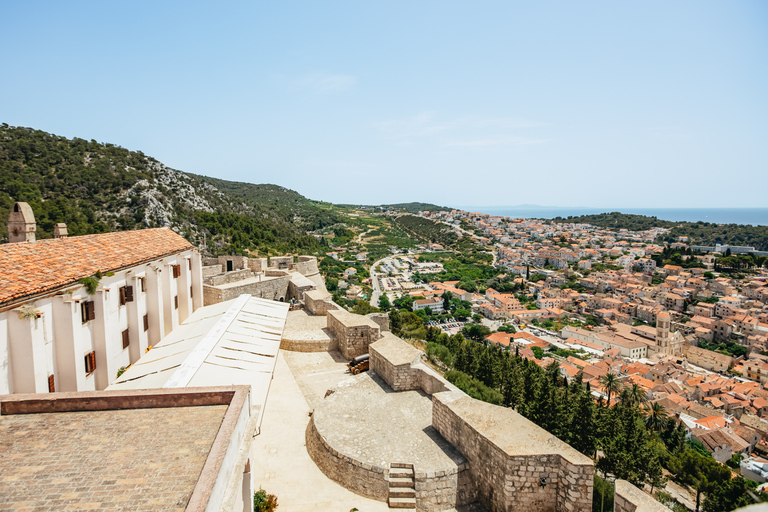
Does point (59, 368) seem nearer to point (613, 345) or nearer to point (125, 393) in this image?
point (125, 393)

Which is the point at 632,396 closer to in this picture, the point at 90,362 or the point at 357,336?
the point at 357,336

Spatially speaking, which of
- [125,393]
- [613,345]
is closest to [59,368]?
[125,393]

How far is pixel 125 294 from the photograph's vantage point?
9.73 meters

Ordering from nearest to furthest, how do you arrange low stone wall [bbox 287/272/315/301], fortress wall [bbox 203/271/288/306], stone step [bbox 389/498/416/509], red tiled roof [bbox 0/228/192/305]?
stone step [bbox 389/498/416/509], red tiled roof [bbox 0/228/192/305], fortress wall [bbox 203/271/288/306], low stone wall [bbox 287/272/315/301]

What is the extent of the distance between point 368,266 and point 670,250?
81832mm

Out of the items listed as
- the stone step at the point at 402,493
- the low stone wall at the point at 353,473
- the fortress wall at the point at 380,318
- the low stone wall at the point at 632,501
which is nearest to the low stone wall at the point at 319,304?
the fortress wall at the point at 380,318

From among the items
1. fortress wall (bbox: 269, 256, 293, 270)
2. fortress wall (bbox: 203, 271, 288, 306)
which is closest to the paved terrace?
fortress wall (bbox: 203, 271, 288, 306)

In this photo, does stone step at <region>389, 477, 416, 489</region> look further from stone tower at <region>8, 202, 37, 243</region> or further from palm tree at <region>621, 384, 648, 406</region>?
palm tree at <region>621, 384, 648, 406</region>

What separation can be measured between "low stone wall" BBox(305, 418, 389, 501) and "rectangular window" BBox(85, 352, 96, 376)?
16.9 feet

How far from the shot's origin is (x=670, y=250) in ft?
342

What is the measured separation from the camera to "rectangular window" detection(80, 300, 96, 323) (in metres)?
7.97

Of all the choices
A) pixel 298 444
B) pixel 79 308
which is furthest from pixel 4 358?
pixel 298 444

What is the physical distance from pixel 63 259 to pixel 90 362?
2278mm

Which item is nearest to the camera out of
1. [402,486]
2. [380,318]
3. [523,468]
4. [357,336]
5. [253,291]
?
[523,468]
